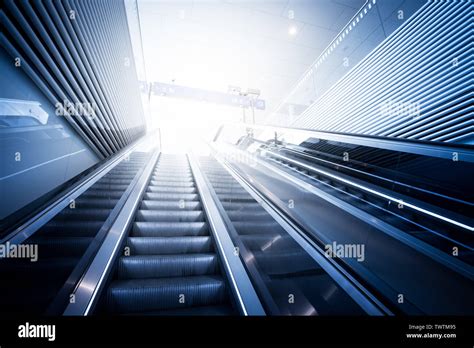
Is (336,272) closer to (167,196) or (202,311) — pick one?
(202,311)

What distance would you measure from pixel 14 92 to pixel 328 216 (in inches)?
152

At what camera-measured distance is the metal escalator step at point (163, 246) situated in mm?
2203

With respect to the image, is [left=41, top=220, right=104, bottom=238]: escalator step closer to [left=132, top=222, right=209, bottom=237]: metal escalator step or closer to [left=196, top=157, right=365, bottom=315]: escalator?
[left=132, top=222, right=209, bottom=237]: metal escalator step

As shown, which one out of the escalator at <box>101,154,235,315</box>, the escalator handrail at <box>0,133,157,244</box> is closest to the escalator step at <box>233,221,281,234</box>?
the escalator at <box>101,154,235,315</box>

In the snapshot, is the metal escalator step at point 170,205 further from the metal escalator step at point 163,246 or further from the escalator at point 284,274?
the metal escalator step at point 163,246

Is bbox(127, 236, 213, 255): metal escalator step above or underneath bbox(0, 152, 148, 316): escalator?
underneath

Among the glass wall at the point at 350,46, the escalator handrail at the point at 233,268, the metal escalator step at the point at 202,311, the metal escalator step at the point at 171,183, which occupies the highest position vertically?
the glass wall at the point at 350,46

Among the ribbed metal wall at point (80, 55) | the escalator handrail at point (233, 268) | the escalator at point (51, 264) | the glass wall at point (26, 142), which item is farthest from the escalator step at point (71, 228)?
the ribbed metal wall at point (80, 55)

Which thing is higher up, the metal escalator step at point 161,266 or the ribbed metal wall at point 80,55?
the ribbed metal wall at point 80,55

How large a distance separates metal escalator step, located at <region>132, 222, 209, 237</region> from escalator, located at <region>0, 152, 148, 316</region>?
1.27 ft

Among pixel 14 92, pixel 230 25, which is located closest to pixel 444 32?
pixel 230 25

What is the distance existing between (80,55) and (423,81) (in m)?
5.35

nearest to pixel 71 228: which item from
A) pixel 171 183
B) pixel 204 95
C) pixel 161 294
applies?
pixel 161 294

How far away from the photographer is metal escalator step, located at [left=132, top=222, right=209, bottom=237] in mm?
2515
